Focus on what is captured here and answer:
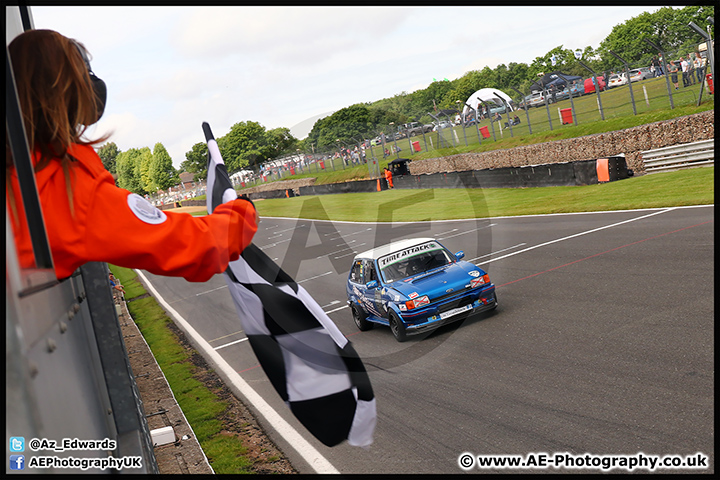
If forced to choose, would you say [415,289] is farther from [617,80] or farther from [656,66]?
[617,80]

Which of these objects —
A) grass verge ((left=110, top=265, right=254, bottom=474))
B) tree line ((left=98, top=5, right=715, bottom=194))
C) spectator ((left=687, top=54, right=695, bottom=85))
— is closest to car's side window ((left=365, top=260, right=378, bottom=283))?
grass verge ((left=110, top=265, right=254, bottom=474))

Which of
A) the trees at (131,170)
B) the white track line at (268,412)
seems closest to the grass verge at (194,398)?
the white track line at (268,412)

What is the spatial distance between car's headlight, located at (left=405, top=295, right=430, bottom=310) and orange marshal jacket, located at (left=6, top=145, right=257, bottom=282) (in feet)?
30.2

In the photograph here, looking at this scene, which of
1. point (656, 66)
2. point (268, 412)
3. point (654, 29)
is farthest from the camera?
point (654, 29)

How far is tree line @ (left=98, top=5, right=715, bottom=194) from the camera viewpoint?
8812 centimetres

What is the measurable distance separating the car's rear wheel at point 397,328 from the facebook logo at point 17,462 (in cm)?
1014

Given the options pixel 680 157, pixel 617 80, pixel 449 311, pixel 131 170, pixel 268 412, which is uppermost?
pixel 131 170

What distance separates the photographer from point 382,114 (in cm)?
16000

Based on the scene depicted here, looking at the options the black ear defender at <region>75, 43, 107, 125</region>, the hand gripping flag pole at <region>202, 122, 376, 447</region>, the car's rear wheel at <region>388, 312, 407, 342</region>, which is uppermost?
the black ear defender at <region>75, 43, 107, 125</region>

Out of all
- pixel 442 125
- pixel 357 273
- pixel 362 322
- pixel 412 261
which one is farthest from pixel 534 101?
pixel 362 322

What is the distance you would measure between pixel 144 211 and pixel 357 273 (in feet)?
38.4

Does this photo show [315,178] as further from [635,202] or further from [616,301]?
[616,301]

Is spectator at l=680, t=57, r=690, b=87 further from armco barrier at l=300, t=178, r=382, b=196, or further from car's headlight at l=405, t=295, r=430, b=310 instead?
armco barrier at l=300, t=178, r=382, b=196
